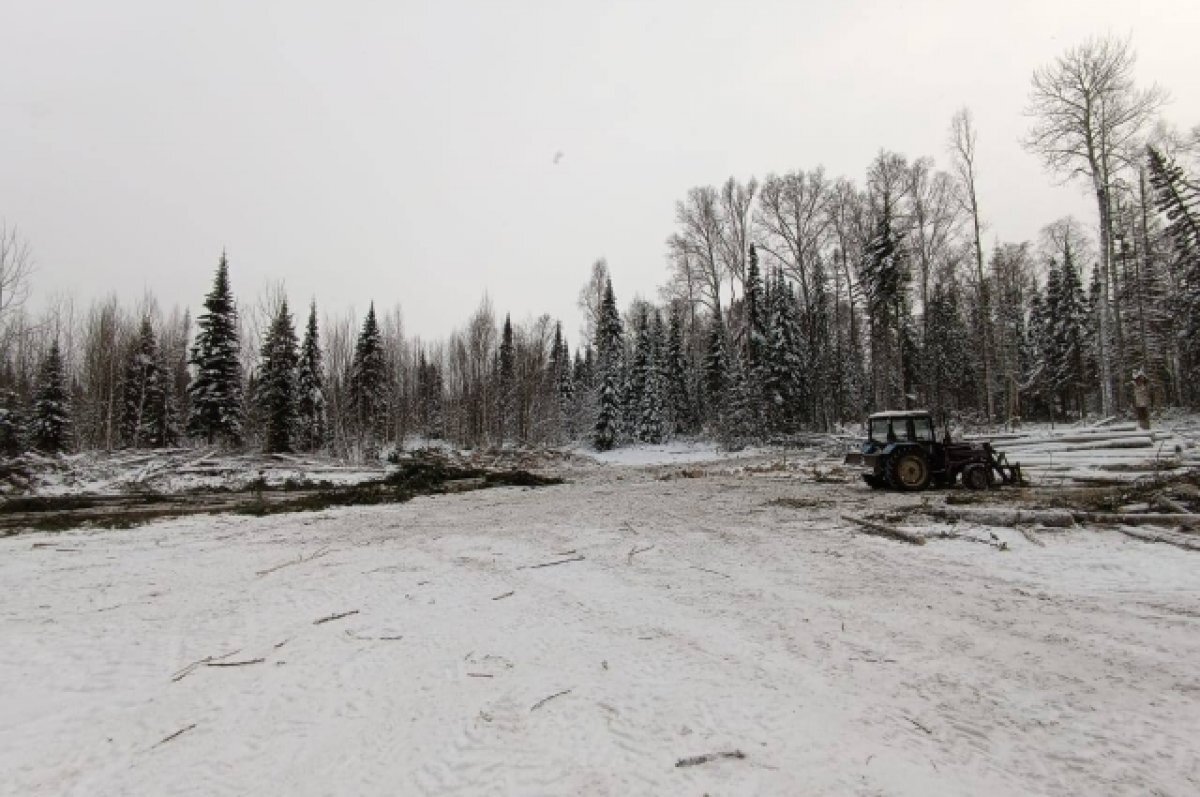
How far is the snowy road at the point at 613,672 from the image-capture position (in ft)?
9.07

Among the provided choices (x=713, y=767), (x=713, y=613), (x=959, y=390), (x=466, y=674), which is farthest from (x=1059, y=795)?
(x=959, y=390)

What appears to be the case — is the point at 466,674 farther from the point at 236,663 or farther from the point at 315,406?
the point at 315,406

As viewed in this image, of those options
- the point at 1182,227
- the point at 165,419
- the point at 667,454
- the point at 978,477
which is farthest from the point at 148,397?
the point at 1182,227

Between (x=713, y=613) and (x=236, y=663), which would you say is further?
(x=713, y=613)

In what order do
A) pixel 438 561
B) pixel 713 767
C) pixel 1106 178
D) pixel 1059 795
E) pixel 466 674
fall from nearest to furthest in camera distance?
1. pixel 1059 795
2. pixel 713 767
3. pixel 466 674
4. pixel 438 561
5. pixel 1106 178

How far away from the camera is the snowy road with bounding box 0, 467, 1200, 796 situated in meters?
2.76

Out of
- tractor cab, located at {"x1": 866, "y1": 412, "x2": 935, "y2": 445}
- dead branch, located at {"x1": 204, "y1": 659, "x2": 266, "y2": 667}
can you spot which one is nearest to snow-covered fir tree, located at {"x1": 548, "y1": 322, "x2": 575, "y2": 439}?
tractor cab, located at {"x1": 866, "y1": 412, "x2": 935, "y2": 445}

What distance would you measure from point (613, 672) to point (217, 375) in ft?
133

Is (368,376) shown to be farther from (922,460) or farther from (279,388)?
(922,460)

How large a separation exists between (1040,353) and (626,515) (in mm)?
48597

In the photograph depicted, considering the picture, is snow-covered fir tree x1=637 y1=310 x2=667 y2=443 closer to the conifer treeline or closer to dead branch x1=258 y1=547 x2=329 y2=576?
the conifer treeline

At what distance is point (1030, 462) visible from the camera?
1638 cm

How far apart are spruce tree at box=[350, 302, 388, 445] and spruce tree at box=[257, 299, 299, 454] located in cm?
668

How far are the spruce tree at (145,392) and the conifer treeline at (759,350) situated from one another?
0.15 metres
